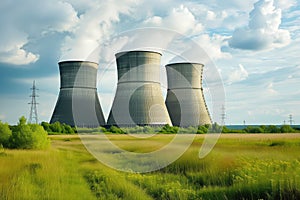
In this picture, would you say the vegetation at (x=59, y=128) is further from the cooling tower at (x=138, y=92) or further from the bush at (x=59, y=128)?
the cooling tower at (x=138, y=92)

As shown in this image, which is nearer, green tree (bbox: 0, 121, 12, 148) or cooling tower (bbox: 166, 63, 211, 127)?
green tree (bbox: 0, 121, 12, 148)

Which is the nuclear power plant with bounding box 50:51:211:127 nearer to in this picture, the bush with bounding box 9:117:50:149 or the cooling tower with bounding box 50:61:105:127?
the cooling tower with bounding box 50:61:105:127

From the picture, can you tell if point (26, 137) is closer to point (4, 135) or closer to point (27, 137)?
point (27, 137)

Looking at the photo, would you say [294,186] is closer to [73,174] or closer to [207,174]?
[207,174]

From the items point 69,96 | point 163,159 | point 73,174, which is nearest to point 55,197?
point 73,174

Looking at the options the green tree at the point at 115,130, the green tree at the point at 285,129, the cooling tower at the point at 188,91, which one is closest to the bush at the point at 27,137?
the green tree at the point at 115,130

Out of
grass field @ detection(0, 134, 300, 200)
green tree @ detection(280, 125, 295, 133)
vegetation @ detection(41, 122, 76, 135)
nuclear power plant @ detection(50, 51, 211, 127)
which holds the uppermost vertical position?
nuclear power plant @ detection(50, 51, 211, 127)

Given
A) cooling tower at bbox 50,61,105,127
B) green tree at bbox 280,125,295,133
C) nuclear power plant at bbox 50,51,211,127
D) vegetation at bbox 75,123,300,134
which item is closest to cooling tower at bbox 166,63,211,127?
nuclear power plant at bbox 50,51,211,127
